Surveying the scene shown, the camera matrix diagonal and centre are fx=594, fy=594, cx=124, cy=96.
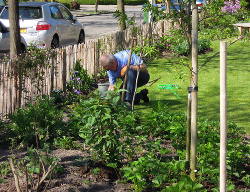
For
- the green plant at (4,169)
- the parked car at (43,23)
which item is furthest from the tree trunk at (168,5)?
the parked car at (43,23)

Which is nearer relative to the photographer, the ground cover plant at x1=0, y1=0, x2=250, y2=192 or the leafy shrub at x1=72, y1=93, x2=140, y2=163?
the ground cover plant at x1=0, y1=0, x2=250, y2=192

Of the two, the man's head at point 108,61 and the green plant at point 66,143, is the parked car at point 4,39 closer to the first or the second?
the man's head at point 108,61

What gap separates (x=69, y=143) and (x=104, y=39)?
742 cm

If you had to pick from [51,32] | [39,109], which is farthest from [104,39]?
[39,109]

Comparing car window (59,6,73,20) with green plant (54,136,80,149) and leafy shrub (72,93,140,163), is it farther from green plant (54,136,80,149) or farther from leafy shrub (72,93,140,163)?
leafy shrub (72,93,140,163)

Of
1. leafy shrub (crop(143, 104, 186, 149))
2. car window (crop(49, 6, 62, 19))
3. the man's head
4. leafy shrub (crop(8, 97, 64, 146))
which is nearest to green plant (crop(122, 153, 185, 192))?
leafy shrub (crop(143, 104, 186, 149))

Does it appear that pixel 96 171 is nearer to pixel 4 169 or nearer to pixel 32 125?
pixel 4 169

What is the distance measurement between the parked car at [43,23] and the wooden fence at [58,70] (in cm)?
225

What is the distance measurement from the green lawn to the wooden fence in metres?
1.19

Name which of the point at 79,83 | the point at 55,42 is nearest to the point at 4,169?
the point at 79,83

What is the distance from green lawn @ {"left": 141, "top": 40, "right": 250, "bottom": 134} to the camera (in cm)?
976

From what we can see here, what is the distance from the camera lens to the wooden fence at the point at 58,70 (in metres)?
9.04

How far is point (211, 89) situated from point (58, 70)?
3232 millimetres

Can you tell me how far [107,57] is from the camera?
31.4ft
